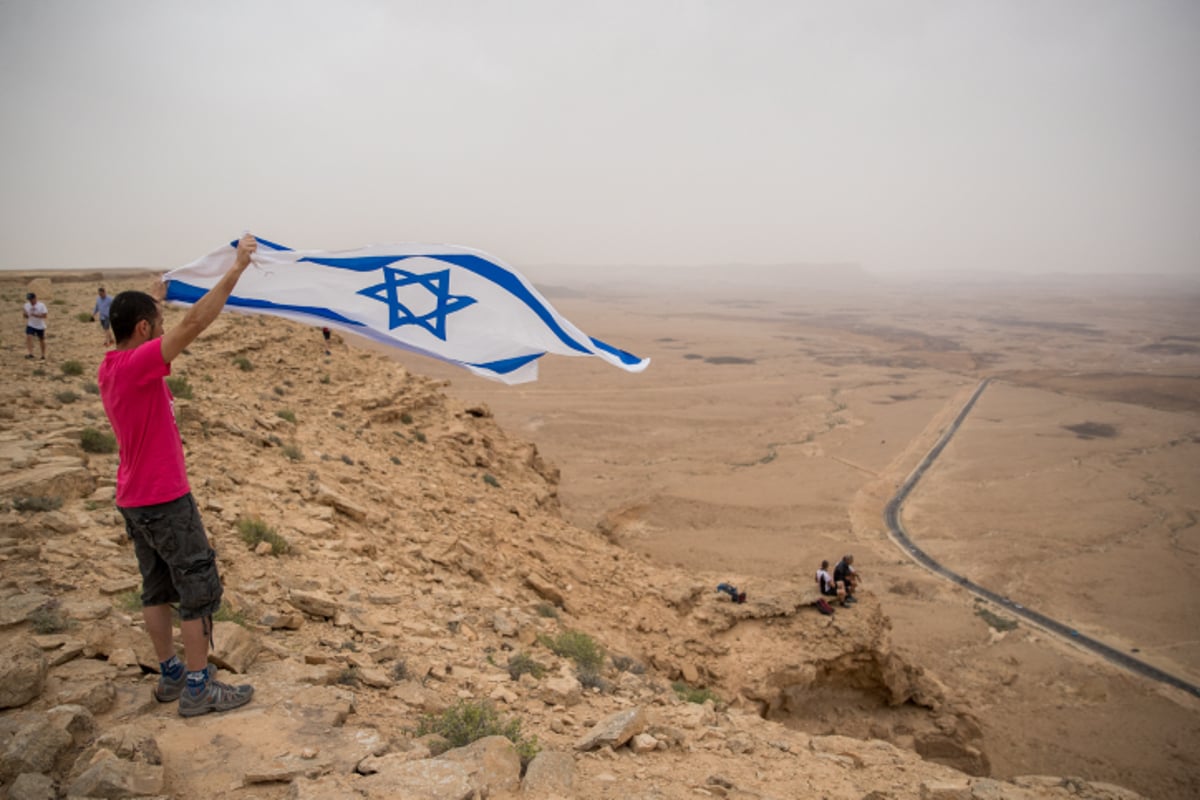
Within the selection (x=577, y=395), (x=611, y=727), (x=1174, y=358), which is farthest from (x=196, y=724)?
(x=1174, y=358)

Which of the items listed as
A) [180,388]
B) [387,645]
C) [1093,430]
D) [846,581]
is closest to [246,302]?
[387,645]

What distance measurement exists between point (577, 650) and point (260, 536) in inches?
133

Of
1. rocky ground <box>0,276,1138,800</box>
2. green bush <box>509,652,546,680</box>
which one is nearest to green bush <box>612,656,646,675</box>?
rocky ground <box>0,276,1138,800</box>

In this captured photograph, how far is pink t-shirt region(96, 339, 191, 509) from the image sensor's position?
2.95 m

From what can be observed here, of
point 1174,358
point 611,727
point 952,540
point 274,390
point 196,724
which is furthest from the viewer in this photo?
point 1174,358

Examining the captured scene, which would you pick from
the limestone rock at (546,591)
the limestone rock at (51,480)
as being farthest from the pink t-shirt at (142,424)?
the limestone rock at (546,591)

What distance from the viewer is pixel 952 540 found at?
1905 cm

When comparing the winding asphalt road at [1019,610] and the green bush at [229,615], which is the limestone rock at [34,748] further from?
the winding asphalt road at [1019,610]

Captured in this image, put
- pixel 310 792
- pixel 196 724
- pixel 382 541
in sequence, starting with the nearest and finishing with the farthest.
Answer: pixel 310 792
pixel 196 724
pixel 382 541

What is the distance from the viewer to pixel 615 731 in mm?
4266

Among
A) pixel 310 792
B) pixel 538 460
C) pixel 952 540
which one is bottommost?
pixel 952 540

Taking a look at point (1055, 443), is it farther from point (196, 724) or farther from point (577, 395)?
point (196, 724)

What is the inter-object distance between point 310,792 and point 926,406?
136ft

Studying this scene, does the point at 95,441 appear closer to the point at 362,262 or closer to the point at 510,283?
the point at 362,262
